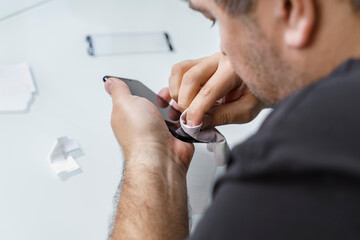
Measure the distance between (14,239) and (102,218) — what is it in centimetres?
15

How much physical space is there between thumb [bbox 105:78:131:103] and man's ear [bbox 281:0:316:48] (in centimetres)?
44

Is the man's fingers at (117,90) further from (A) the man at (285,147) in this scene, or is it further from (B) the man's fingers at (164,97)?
(A) the man at (285,147)

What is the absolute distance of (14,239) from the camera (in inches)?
23.7

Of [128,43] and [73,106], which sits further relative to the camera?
[128,43]

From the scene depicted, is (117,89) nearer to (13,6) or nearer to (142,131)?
(142,131)

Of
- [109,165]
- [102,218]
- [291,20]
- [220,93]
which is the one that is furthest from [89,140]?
[291,20]

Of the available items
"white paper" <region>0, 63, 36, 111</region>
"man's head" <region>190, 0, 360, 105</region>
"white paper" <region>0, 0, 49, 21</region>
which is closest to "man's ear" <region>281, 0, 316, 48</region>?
"man's head" <region>190, 0, 360, 105</region>

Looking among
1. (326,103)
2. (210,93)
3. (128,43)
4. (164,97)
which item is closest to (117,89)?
(164,97)

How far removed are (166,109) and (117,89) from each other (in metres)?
0.12

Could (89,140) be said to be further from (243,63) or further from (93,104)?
(243,63)

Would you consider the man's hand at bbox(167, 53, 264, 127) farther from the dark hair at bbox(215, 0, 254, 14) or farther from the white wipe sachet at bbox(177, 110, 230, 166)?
the dark hair at bbox(215, 0, 254, 14)

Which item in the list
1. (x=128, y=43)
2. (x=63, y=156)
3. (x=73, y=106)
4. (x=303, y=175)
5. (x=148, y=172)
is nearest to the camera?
(x=303, y=175)

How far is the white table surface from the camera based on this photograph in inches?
25.2

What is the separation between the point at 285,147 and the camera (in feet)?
0.87
